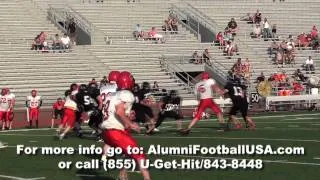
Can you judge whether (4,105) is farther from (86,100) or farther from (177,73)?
(177,73)

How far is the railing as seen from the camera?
33.1 m

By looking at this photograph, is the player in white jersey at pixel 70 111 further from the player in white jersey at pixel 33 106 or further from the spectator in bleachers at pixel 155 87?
the spectator in bleachers at pixel 155 87

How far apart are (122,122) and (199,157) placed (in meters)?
4.08

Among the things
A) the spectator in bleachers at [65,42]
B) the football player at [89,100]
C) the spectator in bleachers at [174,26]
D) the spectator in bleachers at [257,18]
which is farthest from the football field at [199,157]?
the spectator in bleachers at [257,18]

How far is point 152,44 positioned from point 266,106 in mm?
7106

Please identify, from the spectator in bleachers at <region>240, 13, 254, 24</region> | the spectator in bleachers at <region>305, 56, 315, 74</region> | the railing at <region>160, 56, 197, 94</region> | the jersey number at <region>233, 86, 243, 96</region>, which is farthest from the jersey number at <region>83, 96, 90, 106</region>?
the spectator in bleachers at <region>240, 13, 254, 24</region>

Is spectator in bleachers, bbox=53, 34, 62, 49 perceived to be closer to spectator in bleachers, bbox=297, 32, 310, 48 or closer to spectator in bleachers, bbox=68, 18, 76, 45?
spectator in bleachers, bbox=68, 18, 76, 45

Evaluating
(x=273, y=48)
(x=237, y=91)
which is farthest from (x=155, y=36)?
(x=237, y=91)

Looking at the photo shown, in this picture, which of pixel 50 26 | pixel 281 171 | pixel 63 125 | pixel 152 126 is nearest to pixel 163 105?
pixel 152 126

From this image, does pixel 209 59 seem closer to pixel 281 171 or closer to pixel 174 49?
pixel 174 49

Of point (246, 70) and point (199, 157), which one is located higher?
point (246, 70)

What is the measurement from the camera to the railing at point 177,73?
108 ft

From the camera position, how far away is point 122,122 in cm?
960

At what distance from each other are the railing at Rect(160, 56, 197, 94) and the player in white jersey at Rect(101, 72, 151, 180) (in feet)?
75.3
